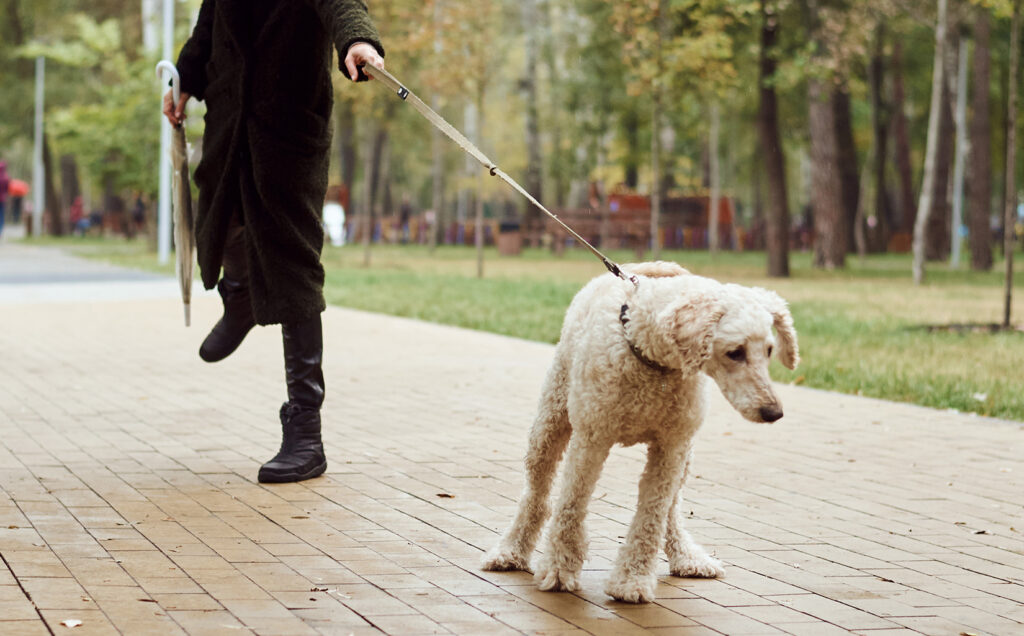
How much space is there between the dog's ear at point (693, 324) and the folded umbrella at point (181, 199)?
2.91m

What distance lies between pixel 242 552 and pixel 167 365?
19.3 feet

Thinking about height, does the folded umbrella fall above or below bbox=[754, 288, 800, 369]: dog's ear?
above

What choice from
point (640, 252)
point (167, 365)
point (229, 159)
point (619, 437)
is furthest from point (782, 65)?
point (619, 437)

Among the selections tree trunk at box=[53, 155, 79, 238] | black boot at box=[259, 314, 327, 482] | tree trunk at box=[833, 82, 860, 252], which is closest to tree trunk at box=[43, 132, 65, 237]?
tree trunk at box=[53, 155, 79, 238]

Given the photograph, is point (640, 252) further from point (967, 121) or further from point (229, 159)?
point (229, 159)

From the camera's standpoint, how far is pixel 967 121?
140ft

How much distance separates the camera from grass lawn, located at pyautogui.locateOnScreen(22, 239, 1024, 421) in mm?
9742

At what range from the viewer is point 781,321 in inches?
148

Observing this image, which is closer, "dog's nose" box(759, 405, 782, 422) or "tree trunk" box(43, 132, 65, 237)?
"dog's nose" box(759, 405, 782, 422)

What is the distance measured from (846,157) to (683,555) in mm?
34111

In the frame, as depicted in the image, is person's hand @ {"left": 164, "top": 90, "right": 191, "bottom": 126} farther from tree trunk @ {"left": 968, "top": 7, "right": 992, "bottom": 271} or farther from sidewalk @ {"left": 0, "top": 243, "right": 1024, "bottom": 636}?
tree trunk @ {"left": 968, "top": 7, "right": 992, "bottom": 271}

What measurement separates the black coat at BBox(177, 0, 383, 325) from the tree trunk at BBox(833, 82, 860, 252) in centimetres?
3013

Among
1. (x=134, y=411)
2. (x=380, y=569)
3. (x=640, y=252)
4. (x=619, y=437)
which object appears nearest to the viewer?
(x=619, y=437)

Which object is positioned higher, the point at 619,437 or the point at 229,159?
the point at 229,159
